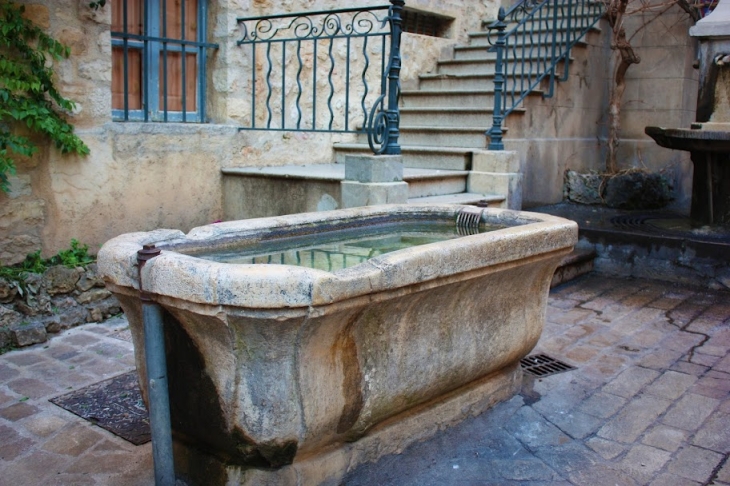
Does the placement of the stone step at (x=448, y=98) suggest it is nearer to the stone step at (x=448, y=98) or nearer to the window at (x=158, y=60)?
the stone step at (x=448, y=98)

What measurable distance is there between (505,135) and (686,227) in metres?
1.68

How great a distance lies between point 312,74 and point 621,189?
3.33 meters

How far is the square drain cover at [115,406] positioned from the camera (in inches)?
118

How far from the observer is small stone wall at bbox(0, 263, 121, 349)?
13.0ft

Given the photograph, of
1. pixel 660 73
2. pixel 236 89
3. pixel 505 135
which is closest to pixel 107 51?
pixel 236 89

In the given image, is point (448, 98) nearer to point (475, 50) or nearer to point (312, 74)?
point (475, 50)

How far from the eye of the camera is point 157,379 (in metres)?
2.23

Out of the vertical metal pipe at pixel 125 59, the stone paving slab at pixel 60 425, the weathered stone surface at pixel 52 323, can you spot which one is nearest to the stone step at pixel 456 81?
the vertical metal pipe at pixel 125 59

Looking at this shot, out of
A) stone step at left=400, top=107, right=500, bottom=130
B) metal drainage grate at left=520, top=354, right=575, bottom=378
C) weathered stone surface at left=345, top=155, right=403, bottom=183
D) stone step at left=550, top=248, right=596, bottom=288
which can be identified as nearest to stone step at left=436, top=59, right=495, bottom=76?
stone step at left=400, top=107, right=500, bottom=130

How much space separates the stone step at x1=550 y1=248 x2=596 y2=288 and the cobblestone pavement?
0.97 m

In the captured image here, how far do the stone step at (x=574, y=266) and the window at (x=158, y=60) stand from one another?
2.93 meters

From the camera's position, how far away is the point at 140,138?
488cm

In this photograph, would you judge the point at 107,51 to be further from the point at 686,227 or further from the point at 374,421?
the point at 686,227

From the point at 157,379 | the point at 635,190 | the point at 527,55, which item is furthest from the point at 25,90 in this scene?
the point at 635,190
